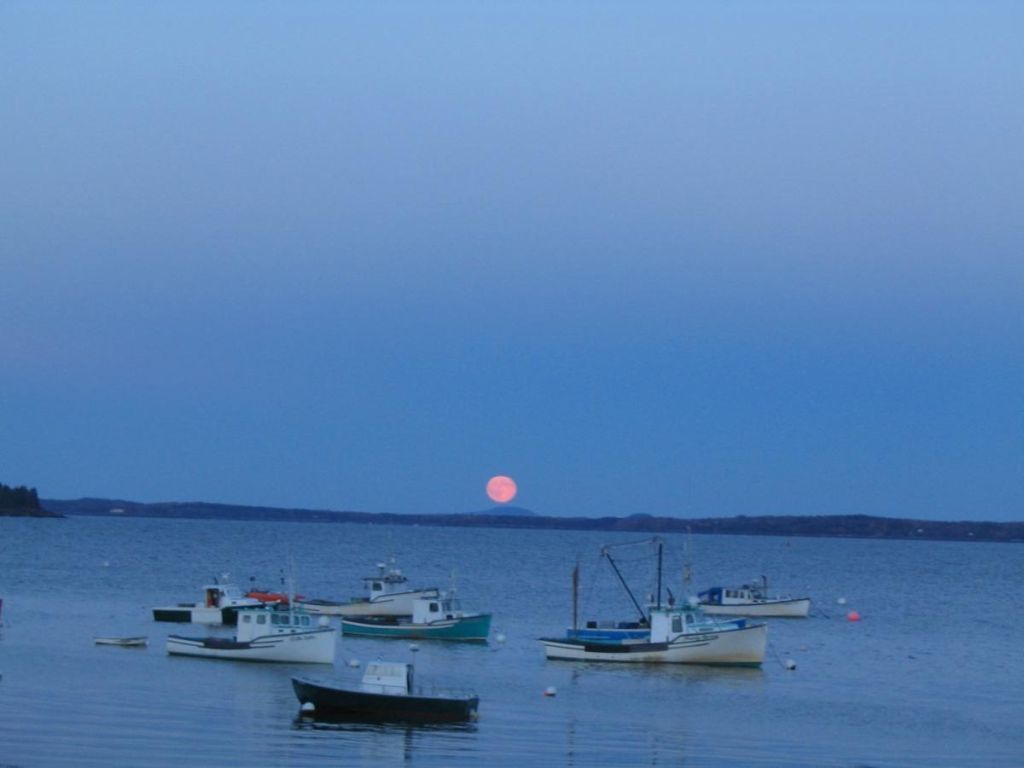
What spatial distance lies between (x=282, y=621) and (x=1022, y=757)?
23.5 metres

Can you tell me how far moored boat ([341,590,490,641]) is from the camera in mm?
60344

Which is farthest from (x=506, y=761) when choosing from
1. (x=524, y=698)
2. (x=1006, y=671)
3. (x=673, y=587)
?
(x=673, y=587)

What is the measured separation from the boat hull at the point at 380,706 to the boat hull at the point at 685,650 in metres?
16.7

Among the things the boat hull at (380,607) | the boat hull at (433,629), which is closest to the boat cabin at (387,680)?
the boat hull at (433,629)

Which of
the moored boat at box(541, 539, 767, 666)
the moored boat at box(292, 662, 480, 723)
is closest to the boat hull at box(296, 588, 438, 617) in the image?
the moored boat at box(541, 539, 767, 666)

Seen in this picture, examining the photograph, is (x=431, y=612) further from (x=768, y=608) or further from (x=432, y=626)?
(x=768, y=608)

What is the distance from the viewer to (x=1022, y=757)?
120 feet

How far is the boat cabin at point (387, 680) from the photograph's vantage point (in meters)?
36.9

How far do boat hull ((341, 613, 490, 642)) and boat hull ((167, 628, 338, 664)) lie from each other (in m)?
12.2

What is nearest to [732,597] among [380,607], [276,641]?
[380,607]

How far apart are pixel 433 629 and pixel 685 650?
39.4ft

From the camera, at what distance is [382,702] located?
36344mm

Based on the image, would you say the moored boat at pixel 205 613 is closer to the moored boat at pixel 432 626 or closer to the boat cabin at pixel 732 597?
the moored boat at pixel 432 626

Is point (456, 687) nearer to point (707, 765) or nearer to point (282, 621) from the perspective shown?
point (282, 621)
